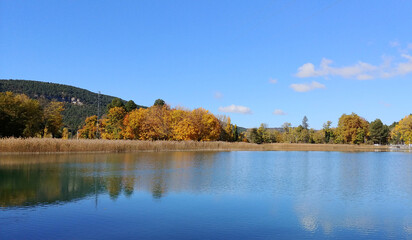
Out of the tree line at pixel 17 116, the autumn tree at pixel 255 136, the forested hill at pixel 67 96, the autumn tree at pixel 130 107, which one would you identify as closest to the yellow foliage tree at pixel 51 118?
the tree line at pixel 17 116

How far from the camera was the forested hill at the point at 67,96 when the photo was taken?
114 meters

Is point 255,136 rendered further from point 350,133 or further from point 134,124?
point 134,124

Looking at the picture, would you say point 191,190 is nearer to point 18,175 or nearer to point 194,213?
point 194,213

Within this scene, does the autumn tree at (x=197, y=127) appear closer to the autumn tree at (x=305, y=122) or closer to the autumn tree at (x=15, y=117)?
the autumn tree at (x=15, y=117)

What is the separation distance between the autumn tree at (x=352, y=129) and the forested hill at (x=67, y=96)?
258 feet

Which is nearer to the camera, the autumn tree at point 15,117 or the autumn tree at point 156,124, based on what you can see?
the autumn tree at point 15,117

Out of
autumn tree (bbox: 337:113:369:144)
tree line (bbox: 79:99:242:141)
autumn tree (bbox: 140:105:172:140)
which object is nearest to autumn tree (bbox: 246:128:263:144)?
autumn tree (bbox: 337:113:369:144)

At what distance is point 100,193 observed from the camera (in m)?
13.5

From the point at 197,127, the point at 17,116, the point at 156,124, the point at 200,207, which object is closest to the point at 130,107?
the point at 156,124

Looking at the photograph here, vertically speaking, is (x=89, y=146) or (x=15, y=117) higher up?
(x=15, y=117)

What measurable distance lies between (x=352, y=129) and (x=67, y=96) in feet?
335

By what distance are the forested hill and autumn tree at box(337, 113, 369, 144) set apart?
78599mm

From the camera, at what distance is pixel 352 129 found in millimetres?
90188

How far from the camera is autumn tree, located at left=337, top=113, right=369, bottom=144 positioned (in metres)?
90.4
